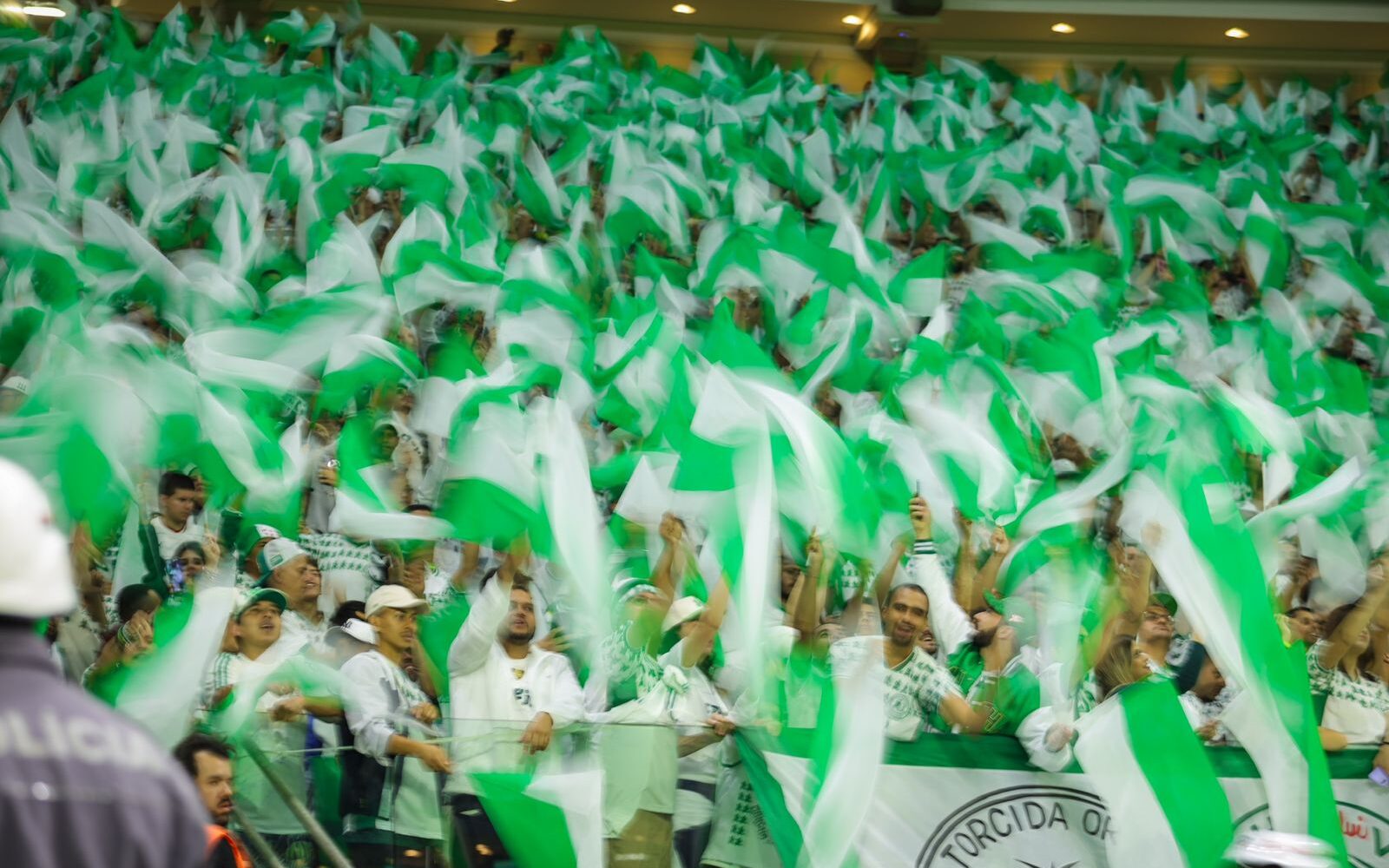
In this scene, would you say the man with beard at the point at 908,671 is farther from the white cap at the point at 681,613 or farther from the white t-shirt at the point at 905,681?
the white cap at the point at 681,613

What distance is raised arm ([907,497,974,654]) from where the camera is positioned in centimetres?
536

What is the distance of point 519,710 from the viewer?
485 centimetres

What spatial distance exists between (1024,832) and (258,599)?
2227 mm

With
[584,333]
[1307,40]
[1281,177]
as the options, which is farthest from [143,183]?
[1307,40]

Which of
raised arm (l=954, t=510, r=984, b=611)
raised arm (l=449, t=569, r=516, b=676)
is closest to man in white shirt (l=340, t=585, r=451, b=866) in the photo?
A: raised arm (l=449, t=569, r=516, b=676)

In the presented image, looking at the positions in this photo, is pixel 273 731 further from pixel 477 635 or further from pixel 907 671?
pixel 907 671

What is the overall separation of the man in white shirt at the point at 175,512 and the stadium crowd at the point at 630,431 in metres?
0.02

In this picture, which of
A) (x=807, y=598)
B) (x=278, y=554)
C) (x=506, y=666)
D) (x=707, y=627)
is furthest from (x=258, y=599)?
(x=807, y=598)

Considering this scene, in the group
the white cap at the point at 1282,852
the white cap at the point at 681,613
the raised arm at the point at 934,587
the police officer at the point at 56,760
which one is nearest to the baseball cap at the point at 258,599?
the white cap at the point at 681,613

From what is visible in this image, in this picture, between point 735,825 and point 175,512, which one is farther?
point 175,512

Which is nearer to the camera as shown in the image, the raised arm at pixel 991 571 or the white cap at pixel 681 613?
the white cap at pixel 681 613

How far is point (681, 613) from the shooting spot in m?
5.12

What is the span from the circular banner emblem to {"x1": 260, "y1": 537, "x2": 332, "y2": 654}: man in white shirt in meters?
2.02

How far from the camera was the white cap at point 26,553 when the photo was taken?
1.50 m
